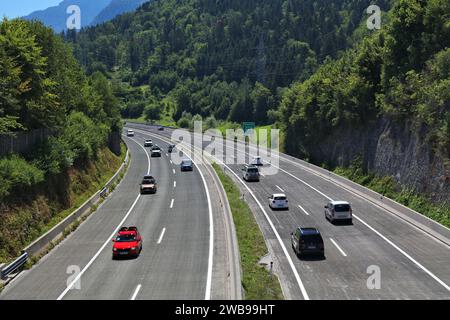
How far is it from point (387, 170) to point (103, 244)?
30436mm

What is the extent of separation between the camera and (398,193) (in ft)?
151

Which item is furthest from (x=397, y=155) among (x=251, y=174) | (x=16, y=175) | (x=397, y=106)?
(x=16, y=175)

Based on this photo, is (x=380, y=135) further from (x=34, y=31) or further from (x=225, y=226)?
(x=34, y=31)

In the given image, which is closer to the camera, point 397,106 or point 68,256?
point 68,256

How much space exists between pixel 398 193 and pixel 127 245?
90.0 feet

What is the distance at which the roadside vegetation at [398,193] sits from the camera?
37.3m

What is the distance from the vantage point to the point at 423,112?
143ft

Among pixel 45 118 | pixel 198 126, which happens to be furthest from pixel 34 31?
pixel 198 126

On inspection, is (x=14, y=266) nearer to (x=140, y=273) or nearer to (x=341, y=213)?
(x=140, y=273)

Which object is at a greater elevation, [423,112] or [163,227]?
[423,112]

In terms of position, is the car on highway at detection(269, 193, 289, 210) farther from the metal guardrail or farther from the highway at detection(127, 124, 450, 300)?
the metal guardrail

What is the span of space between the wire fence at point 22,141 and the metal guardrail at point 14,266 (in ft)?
35.5

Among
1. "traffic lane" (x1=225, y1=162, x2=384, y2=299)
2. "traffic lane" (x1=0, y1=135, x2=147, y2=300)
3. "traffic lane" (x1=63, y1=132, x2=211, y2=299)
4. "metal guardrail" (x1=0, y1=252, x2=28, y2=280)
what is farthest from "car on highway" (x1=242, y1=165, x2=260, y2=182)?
"metal guardrail" (x1=0, y1=252, x2=28, y2=280)
